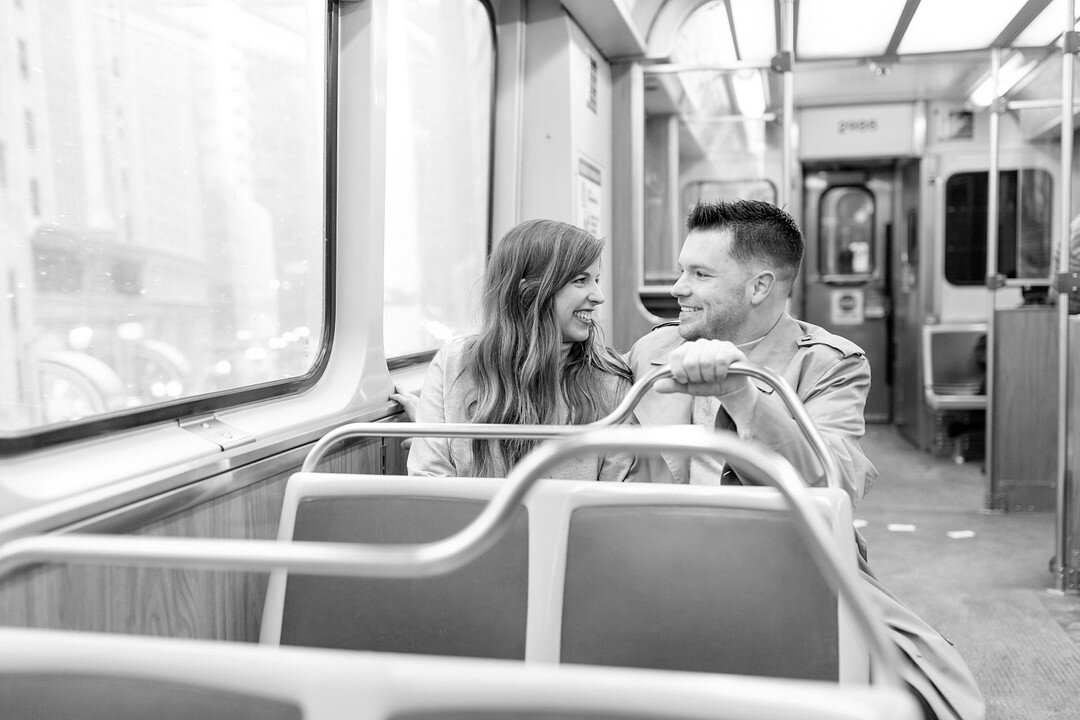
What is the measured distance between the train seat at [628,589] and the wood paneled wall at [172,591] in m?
0.12

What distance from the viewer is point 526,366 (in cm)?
216

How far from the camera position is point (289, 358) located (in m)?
2.39

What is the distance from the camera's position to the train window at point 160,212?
4.95 feet

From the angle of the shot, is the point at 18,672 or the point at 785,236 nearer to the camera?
the point at 18,672

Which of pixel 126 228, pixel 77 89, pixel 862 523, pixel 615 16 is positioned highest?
pixel 615 16

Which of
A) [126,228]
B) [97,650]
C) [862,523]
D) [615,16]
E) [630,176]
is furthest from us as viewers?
[862,523]

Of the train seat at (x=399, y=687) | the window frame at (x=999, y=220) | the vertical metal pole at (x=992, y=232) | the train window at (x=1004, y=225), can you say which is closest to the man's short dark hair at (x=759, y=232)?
the train seat at (x=399, y=687)

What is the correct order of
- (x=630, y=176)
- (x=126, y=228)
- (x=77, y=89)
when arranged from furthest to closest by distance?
1. (x=630, y=176)
2. (x=126, y=228)
3. (x=77, y=89)

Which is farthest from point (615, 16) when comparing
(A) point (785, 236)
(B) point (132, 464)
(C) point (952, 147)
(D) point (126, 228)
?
(C) point (952, 147)

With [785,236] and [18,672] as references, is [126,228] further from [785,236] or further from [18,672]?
[785,236]

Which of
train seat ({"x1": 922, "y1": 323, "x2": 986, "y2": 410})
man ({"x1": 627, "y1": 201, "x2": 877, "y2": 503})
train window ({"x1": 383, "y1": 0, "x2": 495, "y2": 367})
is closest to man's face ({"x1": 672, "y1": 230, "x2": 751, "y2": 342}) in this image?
man ({"x1": 627, "y1": 201, "x2": 877, "y2": 503})

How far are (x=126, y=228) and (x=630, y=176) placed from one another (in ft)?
9.86

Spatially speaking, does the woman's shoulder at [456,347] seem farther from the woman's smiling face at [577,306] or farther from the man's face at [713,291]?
the man's face at [713,291]

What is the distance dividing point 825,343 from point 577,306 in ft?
1.82
